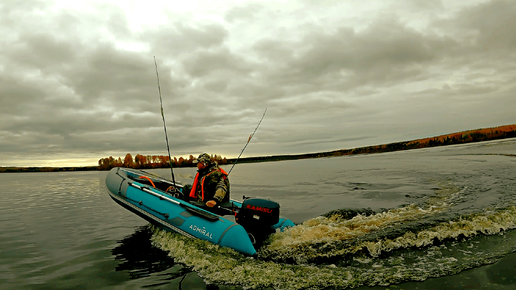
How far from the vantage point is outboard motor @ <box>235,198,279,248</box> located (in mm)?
5387

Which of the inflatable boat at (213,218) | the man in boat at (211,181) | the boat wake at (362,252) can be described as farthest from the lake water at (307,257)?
the man in boat at (211,181)

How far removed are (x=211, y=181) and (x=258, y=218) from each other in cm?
150

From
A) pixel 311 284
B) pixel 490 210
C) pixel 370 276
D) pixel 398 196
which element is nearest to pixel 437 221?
pixel 490 210

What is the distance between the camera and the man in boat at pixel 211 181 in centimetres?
613

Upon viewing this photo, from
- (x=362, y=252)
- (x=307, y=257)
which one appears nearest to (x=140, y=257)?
(x=307, y=257)

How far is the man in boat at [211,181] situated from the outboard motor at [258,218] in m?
0.76

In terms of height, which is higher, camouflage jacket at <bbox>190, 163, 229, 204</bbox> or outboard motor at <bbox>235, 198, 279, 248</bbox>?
camouflage jacket at <bbox>190, 163, 229, 204</bbox>

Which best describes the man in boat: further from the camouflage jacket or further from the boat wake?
the boat wake

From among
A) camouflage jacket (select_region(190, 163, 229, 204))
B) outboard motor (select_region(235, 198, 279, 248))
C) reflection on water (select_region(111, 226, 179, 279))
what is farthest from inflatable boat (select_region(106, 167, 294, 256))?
reflection on water (select_region(111, 226, 179, 279))

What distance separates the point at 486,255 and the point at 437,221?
204 centimetres

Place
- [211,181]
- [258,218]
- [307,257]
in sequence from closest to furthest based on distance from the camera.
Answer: [307,257] → [258,218] → [211,181]

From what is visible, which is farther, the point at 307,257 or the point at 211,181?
the point at 211,181

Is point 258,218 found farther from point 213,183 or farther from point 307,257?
point 213,183

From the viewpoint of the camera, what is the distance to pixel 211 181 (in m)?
6.25
